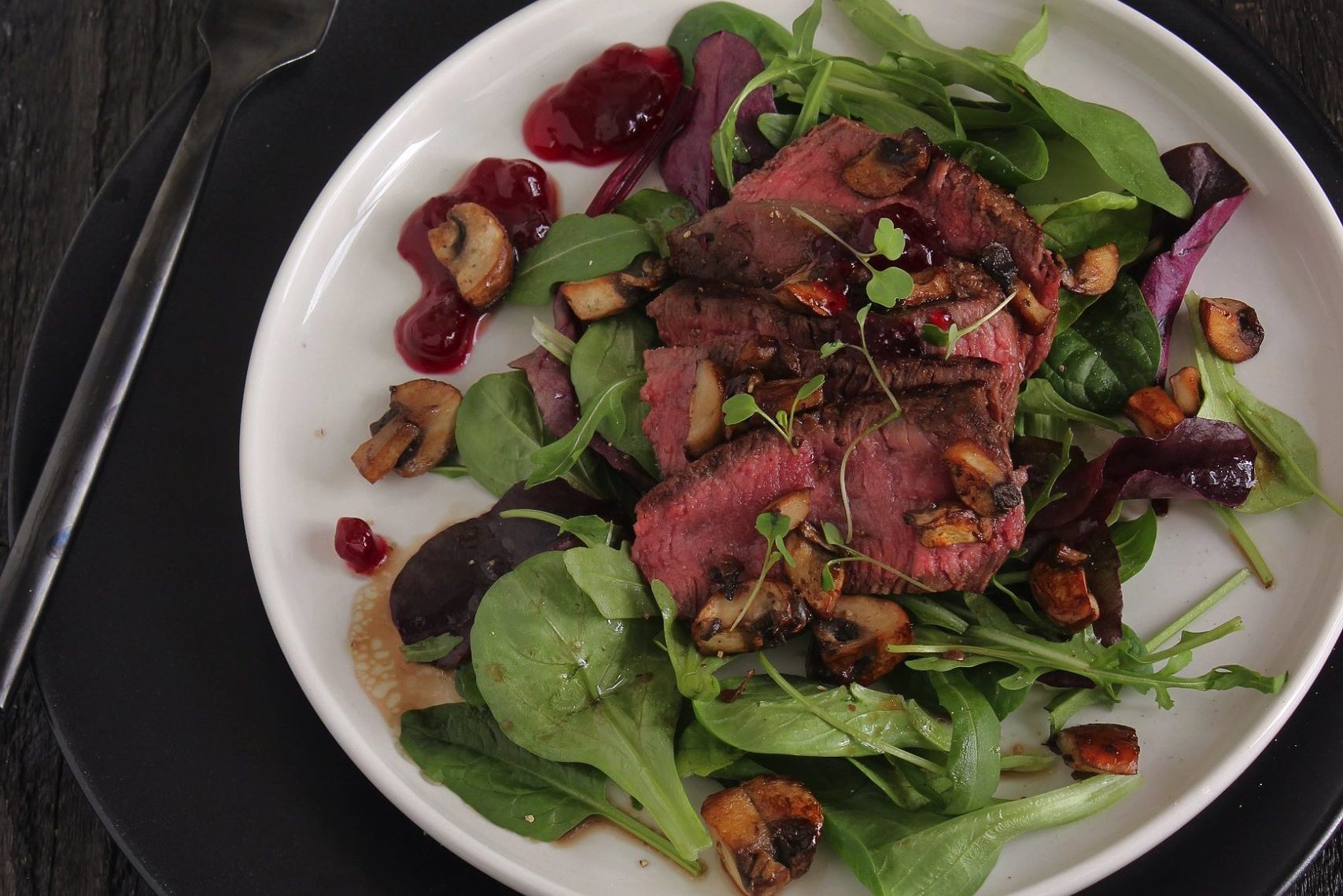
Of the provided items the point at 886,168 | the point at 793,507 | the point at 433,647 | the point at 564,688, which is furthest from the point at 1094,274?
the point at 433,647

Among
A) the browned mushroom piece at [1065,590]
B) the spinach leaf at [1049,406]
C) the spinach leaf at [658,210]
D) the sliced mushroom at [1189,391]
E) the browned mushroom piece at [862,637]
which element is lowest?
the browned mushroom piece at [862,637]

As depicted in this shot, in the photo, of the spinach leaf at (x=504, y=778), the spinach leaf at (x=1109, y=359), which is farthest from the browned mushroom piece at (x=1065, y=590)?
the spinach leaf at (x=504, y=778)

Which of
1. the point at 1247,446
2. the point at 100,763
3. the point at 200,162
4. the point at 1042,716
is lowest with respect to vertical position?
the point at 100,763

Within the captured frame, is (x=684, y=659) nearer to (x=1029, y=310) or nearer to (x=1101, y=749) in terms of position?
(x=1101, y=749)

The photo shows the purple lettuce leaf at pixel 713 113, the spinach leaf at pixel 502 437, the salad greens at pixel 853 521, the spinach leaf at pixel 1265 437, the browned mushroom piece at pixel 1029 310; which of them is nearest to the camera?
the salad greens at pixel 853 521

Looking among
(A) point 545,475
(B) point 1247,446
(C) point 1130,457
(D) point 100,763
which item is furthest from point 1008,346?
(D) point 100,763

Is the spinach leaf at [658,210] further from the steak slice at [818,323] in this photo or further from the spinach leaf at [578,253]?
the steak slice at [818,323]

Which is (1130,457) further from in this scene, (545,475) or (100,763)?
(100,763)
